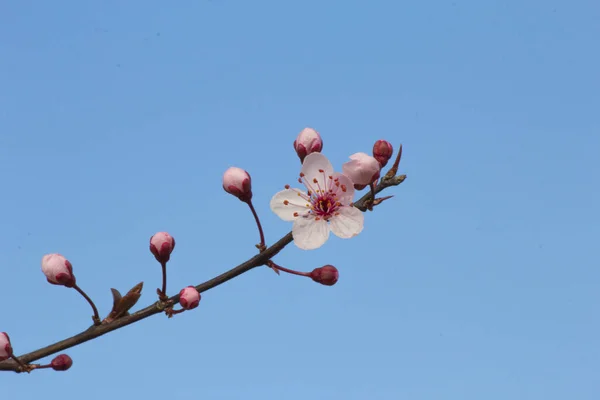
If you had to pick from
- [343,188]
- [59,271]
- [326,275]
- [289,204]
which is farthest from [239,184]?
[59,271]

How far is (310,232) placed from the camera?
3.17 metres

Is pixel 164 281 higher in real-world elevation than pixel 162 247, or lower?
lower

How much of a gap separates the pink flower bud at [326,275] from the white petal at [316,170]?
1.49 feet

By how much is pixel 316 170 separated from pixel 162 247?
0.90 metres

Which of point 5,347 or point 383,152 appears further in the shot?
point 383,152

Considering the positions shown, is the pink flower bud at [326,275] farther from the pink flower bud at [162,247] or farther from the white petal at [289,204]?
the pink flower bud at [162,247]

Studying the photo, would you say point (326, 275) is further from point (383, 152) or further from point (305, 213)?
point (383, 152)

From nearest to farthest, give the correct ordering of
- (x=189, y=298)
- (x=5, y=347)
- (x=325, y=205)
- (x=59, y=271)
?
(x=189, y=298) → (x=5, y=347) → (x=59, y=271) → (x=325, y=205)

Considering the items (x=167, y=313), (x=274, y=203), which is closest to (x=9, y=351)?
(x=167, y=313)

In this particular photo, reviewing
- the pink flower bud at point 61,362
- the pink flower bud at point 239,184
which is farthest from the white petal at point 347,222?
the pink flower bud at point 61,362

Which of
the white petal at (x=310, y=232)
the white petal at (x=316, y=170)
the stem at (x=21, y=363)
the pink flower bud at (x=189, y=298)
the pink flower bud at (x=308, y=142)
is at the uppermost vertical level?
the pink flower bud at (x=308, y=142)

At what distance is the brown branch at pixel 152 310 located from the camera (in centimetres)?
304

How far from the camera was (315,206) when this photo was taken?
343 cm

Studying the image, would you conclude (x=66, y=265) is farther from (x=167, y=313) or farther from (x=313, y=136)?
(x=313, y=136)
